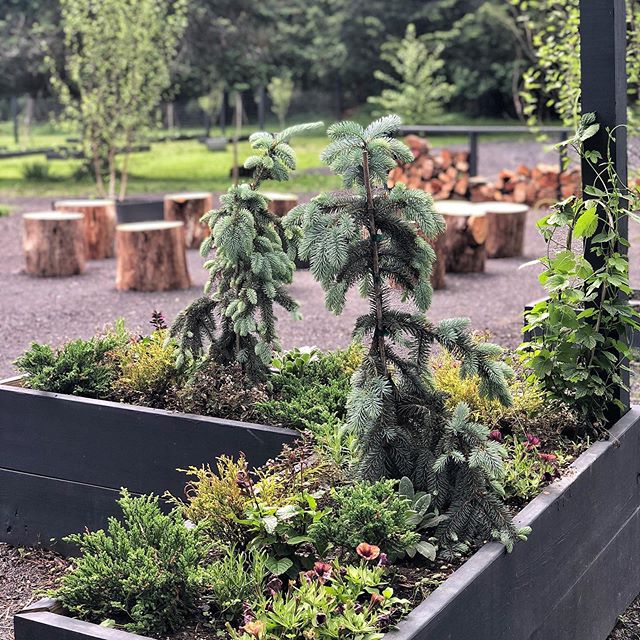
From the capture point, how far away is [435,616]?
2.37m

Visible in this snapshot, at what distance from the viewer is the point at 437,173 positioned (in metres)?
15.0

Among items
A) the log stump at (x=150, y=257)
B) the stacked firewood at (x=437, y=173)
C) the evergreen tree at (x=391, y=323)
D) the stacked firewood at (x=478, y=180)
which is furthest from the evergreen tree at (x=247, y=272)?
the stacked firewood at (x=437, y=173)

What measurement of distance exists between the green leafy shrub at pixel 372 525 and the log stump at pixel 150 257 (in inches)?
267

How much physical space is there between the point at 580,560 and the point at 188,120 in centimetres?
3294

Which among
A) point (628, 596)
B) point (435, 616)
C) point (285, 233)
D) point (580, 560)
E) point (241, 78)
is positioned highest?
point (241, 78)

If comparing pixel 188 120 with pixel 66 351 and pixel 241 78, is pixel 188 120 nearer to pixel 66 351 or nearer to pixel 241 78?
pixel 241 78

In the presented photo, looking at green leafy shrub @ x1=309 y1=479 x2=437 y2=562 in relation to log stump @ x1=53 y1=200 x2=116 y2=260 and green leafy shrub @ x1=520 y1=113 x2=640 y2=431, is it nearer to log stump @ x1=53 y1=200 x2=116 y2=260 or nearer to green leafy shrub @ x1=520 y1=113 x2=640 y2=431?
green leafy shrub @ x1=520 y1=113 x2=640 y2=431

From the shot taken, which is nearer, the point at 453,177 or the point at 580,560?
the point at 580,560

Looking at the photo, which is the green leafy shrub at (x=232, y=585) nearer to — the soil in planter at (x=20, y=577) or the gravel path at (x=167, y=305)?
the soil in planter at (x=20, y=577)

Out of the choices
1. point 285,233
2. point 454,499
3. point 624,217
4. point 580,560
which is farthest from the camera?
point 285,233

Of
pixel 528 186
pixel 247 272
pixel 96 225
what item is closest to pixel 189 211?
pixel 96 225

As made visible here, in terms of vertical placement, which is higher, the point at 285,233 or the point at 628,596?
the point at 285,233

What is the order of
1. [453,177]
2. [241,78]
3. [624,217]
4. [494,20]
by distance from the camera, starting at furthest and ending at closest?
1. [494,20]
2. [241,78]
3. [453,177]
4. [624,217]

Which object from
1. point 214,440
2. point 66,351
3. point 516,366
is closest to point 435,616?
point 214,440
